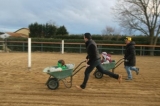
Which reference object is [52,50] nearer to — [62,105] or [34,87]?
[34,87]

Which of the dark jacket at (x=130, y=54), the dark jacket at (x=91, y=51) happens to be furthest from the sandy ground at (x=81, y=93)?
the dark jacket at (x=91, y=51)

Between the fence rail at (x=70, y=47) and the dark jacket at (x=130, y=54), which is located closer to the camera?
the dark jacket at (x=130, y=54)

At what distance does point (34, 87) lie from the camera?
25.7 ft

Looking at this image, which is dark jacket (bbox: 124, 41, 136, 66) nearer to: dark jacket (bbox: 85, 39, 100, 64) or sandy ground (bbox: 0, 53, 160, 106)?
sandy ground (bbox: 0, 53, 160, 106)

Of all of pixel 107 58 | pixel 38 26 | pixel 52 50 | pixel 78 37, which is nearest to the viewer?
pixel 107 58

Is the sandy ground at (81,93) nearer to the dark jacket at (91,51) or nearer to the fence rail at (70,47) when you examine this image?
the dark jacket at (91,51)

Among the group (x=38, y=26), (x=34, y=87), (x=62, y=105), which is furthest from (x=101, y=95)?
(x=38, y=26)

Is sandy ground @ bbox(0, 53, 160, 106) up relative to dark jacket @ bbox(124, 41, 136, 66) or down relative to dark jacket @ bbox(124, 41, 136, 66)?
down

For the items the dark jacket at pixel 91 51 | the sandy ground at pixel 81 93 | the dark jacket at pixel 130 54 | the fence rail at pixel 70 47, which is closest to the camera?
the sandy ground at pixel 81 93

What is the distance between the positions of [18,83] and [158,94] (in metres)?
4.40

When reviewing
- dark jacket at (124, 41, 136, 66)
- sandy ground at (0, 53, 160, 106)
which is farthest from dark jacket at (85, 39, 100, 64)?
dark jacket at (124, 41, 136, 66)

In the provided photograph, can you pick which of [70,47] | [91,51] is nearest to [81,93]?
[91,51]

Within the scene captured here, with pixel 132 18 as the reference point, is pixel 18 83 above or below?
below

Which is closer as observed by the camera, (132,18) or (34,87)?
(34,87)
